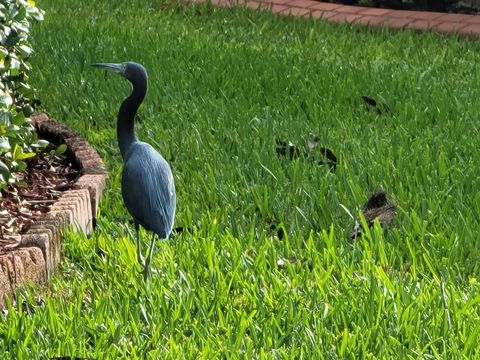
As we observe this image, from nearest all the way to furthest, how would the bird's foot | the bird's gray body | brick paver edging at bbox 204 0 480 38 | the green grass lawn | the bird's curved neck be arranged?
the green grass lawn
the bird's gray body
the bird's foot
the bird's curved neck
brick paver edging at bbox 204 0 480 38

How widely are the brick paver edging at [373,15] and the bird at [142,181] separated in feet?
16.9

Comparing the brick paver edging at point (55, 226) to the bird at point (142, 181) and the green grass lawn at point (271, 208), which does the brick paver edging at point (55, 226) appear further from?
the bird at point (142, 181)

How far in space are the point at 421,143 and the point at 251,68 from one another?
171 cm

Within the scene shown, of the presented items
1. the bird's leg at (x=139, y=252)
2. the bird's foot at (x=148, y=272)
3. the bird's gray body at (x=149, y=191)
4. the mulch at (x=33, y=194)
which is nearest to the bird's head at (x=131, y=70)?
the bird's gray body at (x=149, y=191)

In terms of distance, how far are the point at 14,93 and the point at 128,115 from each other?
1.21m

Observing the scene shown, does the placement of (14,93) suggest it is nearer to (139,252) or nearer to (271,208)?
(271,208)

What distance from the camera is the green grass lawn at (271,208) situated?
3.13 metres

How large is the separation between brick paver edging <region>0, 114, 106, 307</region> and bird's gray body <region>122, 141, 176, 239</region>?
1.39ft

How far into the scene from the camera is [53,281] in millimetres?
3605

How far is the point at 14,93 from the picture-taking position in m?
4.57

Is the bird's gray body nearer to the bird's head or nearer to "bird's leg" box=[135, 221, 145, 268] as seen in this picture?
"bird's leg" box=[135, 221, 145, 268]

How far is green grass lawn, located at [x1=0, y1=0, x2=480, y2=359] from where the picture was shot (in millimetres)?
3127

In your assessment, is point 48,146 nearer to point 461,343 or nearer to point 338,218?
point 338,218

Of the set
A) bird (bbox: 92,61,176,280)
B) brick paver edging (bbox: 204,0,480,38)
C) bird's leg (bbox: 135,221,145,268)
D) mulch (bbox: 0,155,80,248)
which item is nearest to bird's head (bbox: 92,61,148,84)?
bird (bbox: 92,61,176,280)
